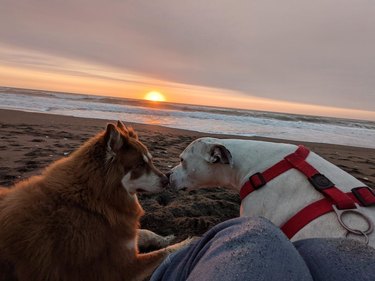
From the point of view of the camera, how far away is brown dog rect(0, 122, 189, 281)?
2643 millimetres

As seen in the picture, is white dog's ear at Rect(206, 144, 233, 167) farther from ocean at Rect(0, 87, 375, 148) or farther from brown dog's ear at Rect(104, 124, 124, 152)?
ocean at Rect(0, 87, 375, 148)

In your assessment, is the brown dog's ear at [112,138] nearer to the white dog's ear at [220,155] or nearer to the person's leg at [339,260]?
the white dog's ear at [220,155]

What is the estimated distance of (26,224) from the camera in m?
2.69

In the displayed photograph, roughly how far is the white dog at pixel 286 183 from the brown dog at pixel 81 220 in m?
0.77

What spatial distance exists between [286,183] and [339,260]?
1.92 m

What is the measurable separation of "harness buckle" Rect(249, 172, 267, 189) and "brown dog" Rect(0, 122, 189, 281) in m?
1.23

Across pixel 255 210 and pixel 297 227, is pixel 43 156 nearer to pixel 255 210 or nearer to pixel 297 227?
pixel 255 210

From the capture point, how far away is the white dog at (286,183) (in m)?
2.42

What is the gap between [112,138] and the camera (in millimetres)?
3178

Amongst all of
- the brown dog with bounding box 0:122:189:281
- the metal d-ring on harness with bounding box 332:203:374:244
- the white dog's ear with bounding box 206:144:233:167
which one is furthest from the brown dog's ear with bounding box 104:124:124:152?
Result: the metal d-ring on harness with bounding box 332:203:374:244

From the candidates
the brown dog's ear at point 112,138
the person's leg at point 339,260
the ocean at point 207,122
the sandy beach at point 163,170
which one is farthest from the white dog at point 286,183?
the ocean at point 207,122

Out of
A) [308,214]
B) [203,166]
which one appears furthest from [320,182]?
[203,166]

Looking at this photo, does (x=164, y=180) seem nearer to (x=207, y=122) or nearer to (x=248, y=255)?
(x=248, y=255)

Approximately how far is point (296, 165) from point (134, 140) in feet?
5.71
